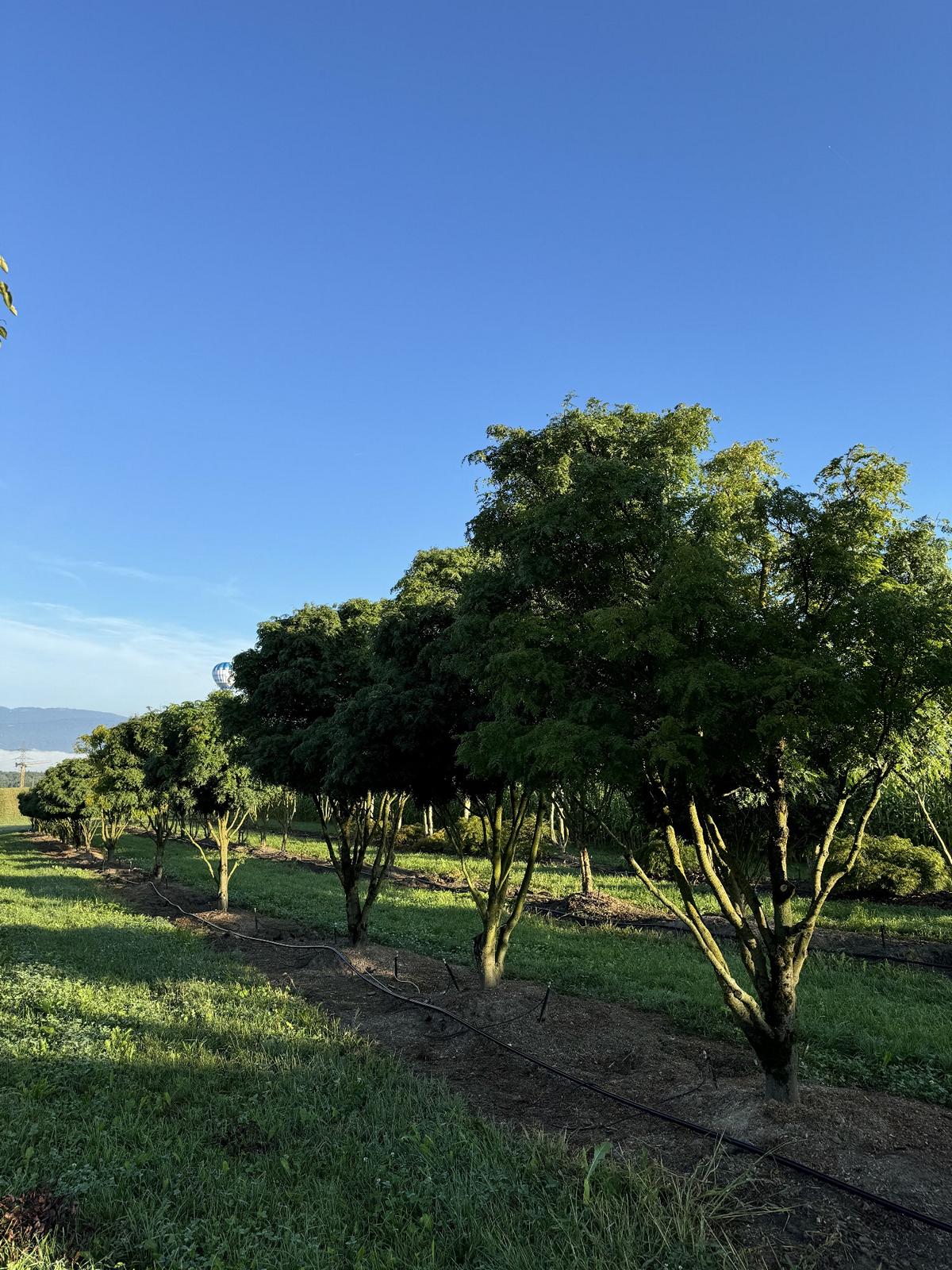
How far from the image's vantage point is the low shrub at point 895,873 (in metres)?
23.0

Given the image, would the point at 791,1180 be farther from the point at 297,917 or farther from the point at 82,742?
the point at 82,742

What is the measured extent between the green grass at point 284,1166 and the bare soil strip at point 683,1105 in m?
0.64

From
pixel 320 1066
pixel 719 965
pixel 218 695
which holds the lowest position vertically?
pixel 320 1066

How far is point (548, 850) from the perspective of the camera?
1563 inches

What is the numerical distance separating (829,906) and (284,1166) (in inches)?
789

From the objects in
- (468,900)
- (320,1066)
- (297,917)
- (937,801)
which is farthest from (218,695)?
(937,801)

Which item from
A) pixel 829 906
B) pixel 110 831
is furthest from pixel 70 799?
pixel 829 906

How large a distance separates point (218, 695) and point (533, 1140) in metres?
21.1

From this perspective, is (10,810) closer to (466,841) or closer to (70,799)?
(70,799)

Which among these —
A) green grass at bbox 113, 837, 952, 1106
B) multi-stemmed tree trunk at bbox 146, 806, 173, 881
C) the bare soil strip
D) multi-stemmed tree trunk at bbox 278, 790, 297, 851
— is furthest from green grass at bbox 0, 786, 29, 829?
the bare soil strip

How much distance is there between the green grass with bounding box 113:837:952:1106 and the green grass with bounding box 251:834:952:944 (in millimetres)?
2762

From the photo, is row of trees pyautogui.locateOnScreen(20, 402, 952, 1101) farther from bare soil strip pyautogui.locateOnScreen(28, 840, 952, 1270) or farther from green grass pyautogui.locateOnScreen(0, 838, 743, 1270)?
green grass pyautogui.locateOnScreen(0, 838, 743, 1270)

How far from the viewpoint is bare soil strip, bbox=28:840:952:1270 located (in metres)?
5.21

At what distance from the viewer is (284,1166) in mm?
5867
